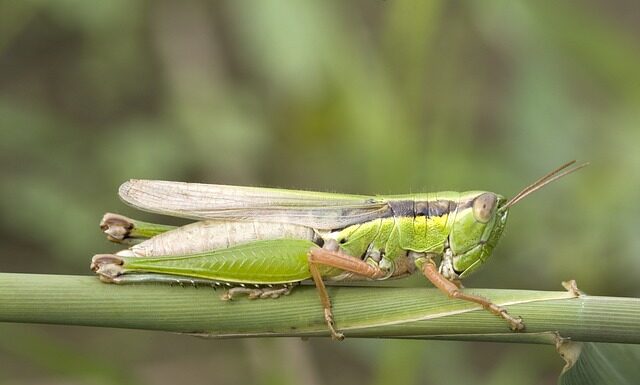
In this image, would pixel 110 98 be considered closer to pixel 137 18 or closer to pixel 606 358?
pixel 137 18

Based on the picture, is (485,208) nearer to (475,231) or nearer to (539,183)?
(475,231)

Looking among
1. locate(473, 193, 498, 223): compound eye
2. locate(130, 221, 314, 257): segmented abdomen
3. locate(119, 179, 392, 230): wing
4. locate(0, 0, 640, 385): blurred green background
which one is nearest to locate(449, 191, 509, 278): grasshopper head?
locate(473, 193, 498, 223): compound eye

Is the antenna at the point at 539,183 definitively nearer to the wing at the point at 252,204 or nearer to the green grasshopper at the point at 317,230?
the green grasshopper at the point at 317,230

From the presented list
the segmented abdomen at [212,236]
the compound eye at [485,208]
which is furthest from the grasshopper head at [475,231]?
the segmented abdomen at [212,236]

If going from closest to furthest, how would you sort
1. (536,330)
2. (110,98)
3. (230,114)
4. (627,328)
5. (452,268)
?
1. (627,328)
2. (536,330)
3. (452,268)
4. (230,114)
5. (110,98)

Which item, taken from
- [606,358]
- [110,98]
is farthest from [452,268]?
[110,98]

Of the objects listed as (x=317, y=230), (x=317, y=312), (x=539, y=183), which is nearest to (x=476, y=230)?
(x=539, y=183)

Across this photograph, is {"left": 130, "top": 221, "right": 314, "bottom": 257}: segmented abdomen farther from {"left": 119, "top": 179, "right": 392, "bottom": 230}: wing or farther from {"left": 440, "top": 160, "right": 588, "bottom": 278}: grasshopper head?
{"left": 440, "top": 160, "right": 588, "bottom": 278}: grasshopper head
